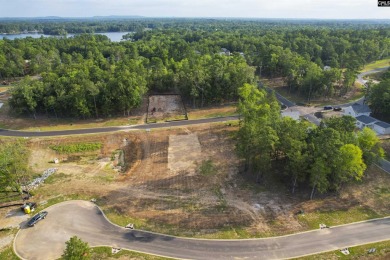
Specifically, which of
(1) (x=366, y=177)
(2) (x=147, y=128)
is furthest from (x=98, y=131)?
(1) (x=366, y=177)

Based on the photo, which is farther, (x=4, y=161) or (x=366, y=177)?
(x=366, y=177)

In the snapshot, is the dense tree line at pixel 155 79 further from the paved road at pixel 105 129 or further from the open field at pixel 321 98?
the paved road at pixel 105 129

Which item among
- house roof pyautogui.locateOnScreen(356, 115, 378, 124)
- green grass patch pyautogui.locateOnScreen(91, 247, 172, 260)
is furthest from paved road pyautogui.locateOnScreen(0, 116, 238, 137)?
green grass patch pyautogui.locateOnScreen(91, 247, 172, 260)

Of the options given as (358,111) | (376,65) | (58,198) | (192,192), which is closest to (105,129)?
(58,198)

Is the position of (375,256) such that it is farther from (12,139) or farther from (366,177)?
(12,139)

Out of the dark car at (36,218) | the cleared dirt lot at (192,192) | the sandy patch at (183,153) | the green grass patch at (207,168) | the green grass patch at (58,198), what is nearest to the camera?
the dark car at (36,218)

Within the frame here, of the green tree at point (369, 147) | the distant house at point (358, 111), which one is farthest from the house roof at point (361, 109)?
the green tree at point (369, 147)
